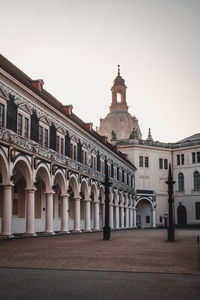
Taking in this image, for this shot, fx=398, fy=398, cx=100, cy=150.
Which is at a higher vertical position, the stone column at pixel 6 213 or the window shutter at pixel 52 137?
the window shutter at pixel 52 137

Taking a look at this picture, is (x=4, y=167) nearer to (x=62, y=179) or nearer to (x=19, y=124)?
(x=19, y=124)

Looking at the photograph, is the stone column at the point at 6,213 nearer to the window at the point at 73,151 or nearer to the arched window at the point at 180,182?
the window at the point at 73,151

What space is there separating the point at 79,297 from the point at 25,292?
104cm

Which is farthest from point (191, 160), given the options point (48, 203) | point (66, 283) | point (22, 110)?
point (66, 283)

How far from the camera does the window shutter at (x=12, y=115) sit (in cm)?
2375

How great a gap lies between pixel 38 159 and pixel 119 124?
247 ft

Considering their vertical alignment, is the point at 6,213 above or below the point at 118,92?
below

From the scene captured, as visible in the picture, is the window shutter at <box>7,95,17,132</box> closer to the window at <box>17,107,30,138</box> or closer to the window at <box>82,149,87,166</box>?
the window at <box>17,107,30,138</box>

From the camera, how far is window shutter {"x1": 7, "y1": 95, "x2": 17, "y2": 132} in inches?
935

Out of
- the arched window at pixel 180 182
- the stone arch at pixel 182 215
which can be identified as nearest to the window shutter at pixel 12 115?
the arched window at pixel 180 182

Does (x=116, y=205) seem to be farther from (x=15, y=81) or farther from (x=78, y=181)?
(x=15, y=81)

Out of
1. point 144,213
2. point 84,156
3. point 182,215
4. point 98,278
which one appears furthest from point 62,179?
point 182,215

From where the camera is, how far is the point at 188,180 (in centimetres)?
6662

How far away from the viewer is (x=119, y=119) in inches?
4053
